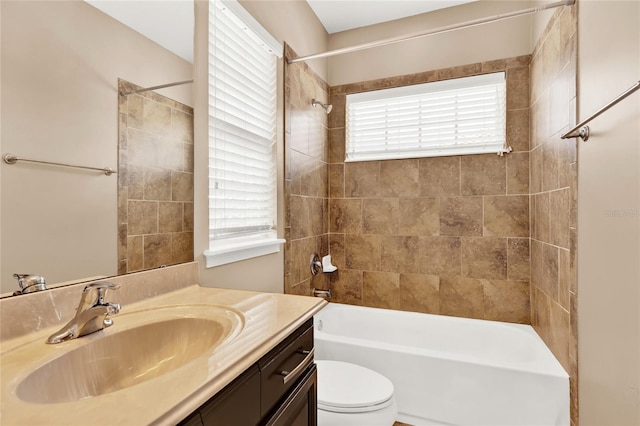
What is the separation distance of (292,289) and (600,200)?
1705 millimetres

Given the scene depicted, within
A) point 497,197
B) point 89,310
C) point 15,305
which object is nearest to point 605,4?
point 497,197

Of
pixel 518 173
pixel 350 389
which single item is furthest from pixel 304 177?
pixel 518 173

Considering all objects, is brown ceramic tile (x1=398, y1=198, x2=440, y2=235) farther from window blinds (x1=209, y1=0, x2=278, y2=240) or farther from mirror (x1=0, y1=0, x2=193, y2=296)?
mirror (x1=0, y1=0, x2=193, y2=296)

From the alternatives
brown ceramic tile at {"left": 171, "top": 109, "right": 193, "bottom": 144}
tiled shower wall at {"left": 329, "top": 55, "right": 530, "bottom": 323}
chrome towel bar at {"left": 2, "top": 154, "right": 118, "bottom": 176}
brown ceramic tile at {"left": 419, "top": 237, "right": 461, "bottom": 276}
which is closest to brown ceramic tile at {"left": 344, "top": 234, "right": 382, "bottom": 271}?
tiled shower wall at {"left": 329, "top": 55, "right": 530, "bottom": 323}

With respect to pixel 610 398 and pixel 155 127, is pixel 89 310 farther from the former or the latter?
pixel 610 398

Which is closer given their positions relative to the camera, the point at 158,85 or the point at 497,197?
the point at 158,85

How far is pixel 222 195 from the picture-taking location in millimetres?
1607

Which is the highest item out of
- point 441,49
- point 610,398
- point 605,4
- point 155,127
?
point 441,49

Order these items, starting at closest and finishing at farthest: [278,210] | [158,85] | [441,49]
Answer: [158,85], [278,210], [441,49]

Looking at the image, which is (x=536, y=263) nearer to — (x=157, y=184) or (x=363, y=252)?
(x=363, y=252)

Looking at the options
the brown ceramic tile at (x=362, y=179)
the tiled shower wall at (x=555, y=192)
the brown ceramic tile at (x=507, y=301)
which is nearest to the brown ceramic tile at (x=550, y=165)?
the tiled shower wall at (x=555, y=192)

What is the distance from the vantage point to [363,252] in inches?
109

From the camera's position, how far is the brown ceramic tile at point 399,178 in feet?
8.50

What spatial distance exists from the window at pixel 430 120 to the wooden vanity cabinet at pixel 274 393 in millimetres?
1931
